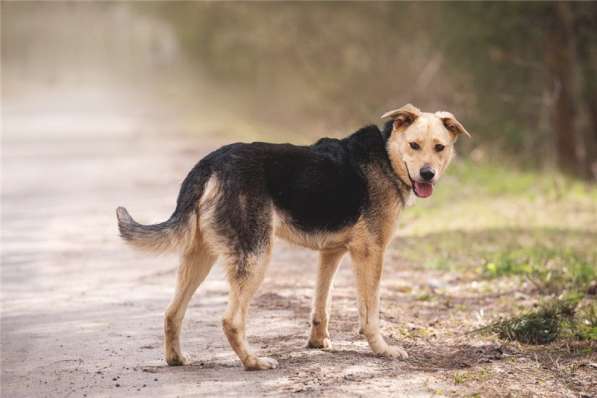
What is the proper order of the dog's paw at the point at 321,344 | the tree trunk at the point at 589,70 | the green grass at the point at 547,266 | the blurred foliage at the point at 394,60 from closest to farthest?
the dog's paw at the point at 321,344, the green grass at the point at 547,266, the tree trunk at the point at 589,70, the blurred foliage at the point at 394,60

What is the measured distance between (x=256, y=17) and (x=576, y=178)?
13.3m

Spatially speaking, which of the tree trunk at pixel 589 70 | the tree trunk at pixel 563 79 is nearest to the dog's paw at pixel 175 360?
the tree trunk at pixel 563 79

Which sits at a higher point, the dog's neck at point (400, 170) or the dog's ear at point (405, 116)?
the dog's ear at point (405, 116)

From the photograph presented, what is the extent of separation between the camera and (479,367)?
6.64 metres

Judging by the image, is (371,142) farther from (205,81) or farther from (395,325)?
(205,81)

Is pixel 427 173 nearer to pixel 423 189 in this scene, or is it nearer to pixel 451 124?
pixel 423 189

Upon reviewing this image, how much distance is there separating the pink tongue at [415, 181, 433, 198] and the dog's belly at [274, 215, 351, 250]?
0.59 meters

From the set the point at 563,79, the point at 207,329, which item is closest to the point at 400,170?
the point at 207,329

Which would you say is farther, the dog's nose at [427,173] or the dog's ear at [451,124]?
the dog's ear at [451,124]

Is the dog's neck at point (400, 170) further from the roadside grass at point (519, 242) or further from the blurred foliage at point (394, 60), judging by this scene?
the blurred foliage at point (394, 60)

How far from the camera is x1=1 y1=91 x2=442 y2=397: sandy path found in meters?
6.12

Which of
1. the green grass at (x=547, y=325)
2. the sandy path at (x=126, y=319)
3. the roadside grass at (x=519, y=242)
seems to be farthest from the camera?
the roadside grass at (x=519, y=242)

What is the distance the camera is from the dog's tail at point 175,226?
6203 millimetres

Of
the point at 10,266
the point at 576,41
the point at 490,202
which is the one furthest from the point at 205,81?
the point at 10,266
